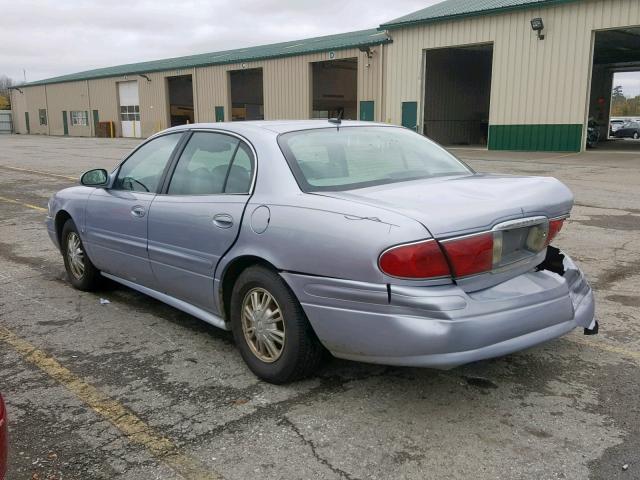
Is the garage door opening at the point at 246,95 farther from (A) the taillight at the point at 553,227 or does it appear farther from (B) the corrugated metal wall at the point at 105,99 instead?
(A) the taillight at the point at 553,227

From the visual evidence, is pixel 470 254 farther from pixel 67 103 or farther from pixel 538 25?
pixel 67 103

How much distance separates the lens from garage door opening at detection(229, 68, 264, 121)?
47578 millimetres

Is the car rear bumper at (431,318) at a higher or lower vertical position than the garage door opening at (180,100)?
lower

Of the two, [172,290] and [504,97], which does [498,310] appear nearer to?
[172,290]

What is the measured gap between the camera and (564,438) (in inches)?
118

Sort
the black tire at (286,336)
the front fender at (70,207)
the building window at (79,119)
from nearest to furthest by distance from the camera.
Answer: the black tire at (286,336) < the front fender at (70,207) < the building window at (79,119)

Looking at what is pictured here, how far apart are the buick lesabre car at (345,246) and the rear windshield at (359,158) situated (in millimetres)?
13

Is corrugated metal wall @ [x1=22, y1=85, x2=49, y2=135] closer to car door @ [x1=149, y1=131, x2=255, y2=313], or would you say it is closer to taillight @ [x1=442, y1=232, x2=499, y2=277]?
car door @ [x1=149, y1=131, x2=255, y2=313]

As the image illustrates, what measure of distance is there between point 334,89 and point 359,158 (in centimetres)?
4372

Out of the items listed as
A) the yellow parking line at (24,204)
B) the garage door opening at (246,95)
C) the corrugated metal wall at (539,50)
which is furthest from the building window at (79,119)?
the yellow parking line at (24,204)

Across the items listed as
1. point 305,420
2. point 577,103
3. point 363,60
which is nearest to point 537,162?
point 577,103

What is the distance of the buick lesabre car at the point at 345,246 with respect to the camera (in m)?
2.96

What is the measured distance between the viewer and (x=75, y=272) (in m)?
5.67

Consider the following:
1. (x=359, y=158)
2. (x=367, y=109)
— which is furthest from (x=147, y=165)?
(x=367, y=109)
